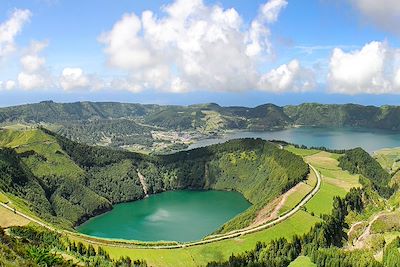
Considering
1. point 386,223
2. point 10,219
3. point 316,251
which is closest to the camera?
point 316,251

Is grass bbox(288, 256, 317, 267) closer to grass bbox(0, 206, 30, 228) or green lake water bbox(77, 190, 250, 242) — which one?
green lake water bbox(77, 190, 250, 242)

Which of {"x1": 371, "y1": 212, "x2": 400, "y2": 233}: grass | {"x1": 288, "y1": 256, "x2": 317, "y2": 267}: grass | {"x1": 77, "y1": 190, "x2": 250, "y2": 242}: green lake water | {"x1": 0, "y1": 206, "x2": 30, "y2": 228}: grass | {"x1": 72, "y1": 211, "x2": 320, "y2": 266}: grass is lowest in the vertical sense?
{"x1": 77, "y1": 190, "x2": 250, "y2": 242}: green lake water

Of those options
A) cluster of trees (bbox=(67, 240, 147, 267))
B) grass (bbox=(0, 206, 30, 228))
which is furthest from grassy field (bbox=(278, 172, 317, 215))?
grass (bbox=(0, 206, 30, 228))

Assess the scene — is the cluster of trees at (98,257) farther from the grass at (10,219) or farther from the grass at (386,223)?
the grass at (386,223)

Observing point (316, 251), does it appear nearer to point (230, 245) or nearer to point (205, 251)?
point (230, 245)

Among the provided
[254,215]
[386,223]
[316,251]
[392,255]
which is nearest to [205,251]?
[316,251]

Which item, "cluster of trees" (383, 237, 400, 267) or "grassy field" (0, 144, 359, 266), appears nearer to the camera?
"cluster of trees" (383, 237, 400, 267)
